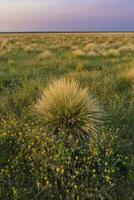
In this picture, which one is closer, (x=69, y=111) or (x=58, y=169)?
(x=58, y=169)

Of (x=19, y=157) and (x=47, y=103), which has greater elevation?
(x=47, y=103)

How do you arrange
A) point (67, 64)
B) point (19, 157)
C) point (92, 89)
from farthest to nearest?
point (67, 64) → point (92, 89) → point (19, 157)

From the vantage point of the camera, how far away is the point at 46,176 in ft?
12.9

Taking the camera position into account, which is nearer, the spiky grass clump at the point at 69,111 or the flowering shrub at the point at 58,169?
the flowering shrub at the point at 58,169

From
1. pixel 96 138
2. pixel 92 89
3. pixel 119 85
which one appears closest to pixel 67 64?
pixel 119 85

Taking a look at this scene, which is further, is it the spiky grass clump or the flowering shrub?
the spiky grass clump

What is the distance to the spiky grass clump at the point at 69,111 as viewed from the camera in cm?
509

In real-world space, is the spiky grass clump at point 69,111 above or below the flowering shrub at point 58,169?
above

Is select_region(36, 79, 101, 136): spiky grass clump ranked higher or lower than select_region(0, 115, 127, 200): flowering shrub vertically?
higher

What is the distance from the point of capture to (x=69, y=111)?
208 inches

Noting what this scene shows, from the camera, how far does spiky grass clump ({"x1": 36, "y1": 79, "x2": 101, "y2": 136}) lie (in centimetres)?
509

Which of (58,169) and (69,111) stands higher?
(69,111)

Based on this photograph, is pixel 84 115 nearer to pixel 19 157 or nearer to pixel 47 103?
pixel 47 103

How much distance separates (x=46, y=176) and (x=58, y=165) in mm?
215
